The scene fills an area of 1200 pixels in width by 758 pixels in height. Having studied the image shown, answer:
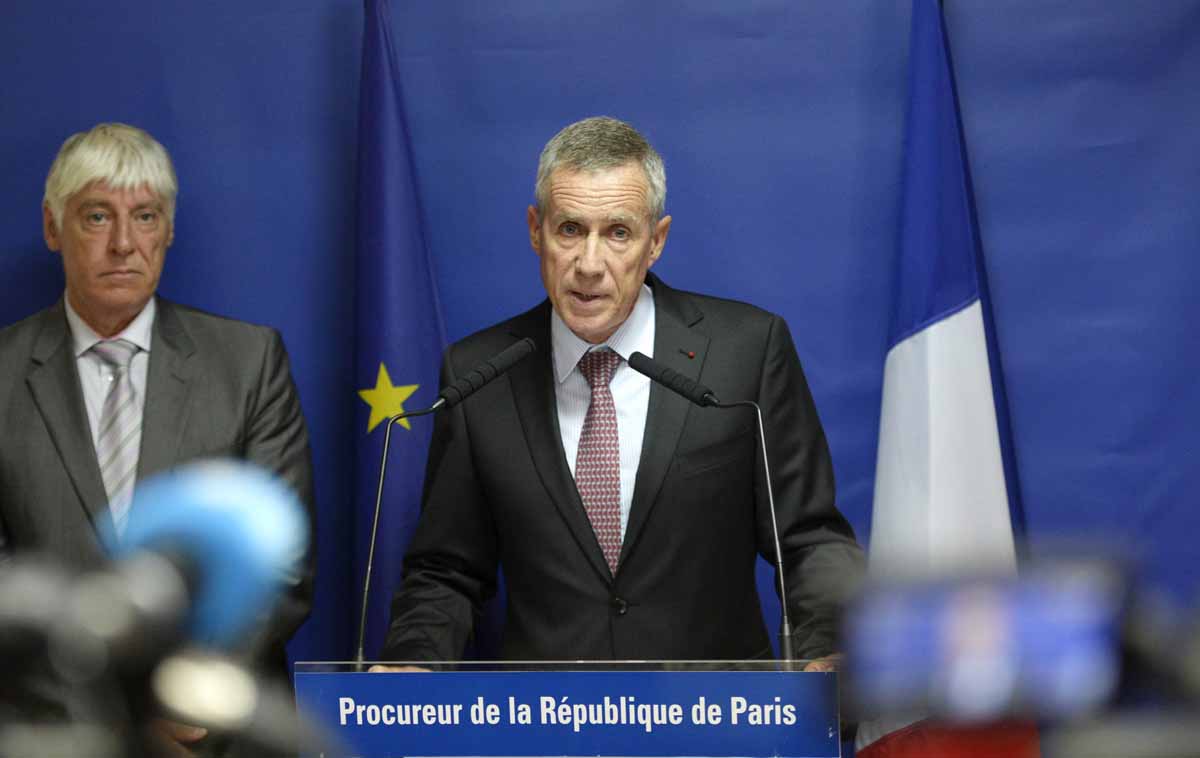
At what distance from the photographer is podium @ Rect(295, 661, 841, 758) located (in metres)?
1.75

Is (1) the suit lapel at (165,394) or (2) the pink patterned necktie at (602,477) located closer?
(2) the pink patterned necktie at (602,477)

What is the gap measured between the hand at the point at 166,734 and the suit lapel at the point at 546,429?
194 cm

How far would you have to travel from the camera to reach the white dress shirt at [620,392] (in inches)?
108

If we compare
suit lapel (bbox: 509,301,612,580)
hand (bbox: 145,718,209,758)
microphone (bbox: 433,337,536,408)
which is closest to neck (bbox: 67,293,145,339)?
suit lapel (bbox: 509,301,612,580)

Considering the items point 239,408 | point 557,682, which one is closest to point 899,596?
point 557,682

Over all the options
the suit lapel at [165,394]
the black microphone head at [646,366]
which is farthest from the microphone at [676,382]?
the suit lapel at [165,394]

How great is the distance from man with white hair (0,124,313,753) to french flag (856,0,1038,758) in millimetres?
1363

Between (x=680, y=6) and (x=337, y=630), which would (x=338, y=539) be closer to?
(x=337, y=630)

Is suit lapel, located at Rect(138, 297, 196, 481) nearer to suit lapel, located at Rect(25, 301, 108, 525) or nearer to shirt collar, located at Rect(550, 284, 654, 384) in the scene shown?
suit lapel, located at Rect(25, 301, 108, 525)

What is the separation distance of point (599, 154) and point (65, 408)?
1.34m

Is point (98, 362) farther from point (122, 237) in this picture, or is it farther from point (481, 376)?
point (481, 376)

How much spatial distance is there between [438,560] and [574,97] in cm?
145

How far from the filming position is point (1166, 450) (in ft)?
11.5

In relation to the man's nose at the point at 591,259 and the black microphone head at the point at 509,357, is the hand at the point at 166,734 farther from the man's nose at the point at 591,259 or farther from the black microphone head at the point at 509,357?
the man's nose at the point at 591,259
